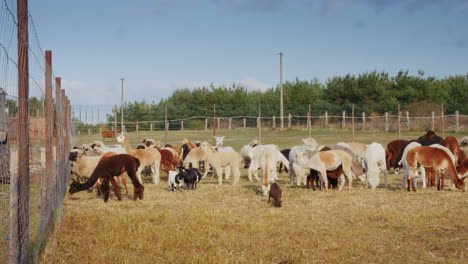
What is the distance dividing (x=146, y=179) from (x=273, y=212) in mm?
7239

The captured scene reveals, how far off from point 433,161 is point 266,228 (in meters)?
5.68

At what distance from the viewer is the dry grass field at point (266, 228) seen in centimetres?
617

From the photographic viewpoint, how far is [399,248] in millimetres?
6492

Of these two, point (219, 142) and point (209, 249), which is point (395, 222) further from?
point (219, 142)

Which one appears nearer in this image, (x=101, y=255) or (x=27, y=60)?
(x=27, y=60)

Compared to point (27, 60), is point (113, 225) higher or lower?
lower

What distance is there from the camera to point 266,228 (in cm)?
754

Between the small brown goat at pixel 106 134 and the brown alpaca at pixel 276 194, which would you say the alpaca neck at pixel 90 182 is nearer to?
the brown alpaca at pixel 276 194

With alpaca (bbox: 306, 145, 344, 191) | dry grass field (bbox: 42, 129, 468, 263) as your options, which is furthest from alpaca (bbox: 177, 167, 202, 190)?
alpaca (bbox: 306, 145, 344, 191)

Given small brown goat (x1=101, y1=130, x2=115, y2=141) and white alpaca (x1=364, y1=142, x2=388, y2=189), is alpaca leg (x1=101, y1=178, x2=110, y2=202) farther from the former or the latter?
small brown goat (x1=101, y1=130, x2=115, y2=141)

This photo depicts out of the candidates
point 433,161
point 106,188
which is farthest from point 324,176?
point 106,188

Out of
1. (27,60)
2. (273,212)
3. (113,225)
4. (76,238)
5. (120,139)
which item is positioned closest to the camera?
(27,60)

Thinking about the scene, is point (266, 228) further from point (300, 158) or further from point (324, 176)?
point (300, 158)

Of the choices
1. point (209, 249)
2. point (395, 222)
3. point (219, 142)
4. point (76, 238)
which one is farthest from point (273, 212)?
point (219, 142)
